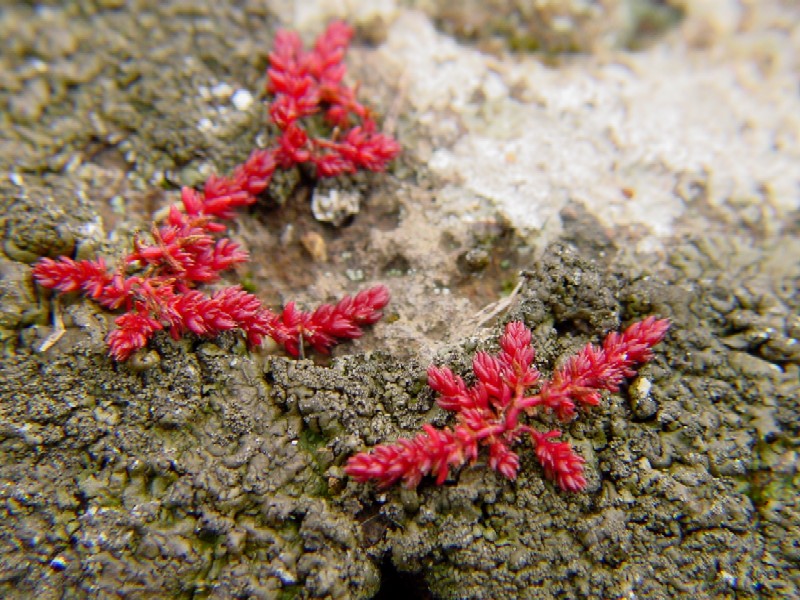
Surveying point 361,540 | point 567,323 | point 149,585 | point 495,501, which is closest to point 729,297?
point 567,323

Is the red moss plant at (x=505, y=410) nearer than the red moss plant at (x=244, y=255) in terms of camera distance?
Yes

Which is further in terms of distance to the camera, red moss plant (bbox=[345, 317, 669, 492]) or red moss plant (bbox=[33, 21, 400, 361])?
red moss plant (bbox=[33, 21, 400, 361])

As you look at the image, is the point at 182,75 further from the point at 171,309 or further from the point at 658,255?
the point at 658,255

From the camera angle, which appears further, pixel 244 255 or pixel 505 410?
pixel 244 255
